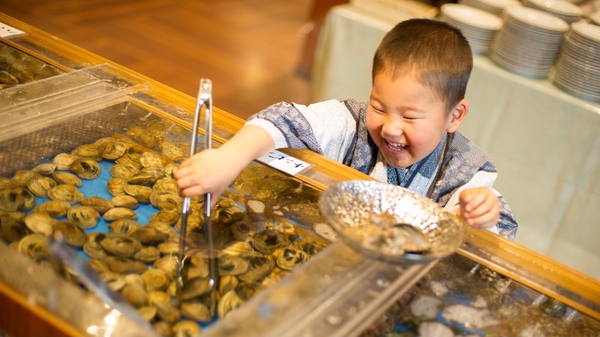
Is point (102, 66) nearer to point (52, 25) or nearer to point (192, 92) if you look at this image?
point (192, 92)

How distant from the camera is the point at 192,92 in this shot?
3322mm

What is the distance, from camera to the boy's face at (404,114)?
1132 millimetres

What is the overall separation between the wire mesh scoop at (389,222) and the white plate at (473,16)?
160 centimetres

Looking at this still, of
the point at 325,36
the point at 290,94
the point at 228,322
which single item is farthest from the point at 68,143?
the point at 290,94

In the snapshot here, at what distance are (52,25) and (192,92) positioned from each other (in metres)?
1.25

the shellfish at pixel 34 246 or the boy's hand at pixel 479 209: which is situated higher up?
the boy's hand at pixel 479 209

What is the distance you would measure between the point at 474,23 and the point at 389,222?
1.70 meters

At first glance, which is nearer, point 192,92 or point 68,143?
point 68,143

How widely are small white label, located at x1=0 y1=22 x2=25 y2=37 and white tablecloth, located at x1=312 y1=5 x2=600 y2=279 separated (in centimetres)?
156

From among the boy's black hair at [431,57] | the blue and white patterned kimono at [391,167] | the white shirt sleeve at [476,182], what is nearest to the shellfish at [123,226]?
the blue and white patterned kimono at [391,167]

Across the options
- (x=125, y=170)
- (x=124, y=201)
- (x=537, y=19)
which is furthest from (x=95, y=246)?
(x=537, y=19)

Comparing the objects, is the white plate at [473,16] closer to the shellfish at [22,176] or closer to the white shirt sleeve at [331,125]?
the white shirt sleeve at [331,125]

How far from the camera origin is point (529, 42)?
224 centimetres

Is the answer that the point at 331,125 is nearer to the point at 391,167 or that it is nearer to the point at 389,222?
the point at 391,167
